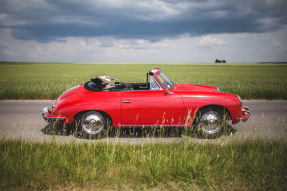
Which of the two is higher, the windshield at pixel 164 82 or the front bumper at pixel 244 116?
the windshield at pixel 164 82

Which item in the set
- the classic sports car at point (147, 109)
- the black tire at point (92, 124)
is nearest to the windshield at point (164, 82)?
the classic sports car at point (147, 109)

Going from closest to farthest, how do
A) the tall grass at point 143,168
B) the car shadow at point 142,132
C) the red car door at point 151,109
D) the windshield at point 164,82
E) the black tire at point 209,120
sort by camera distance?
the tall grass at point 143,168 → the red car door at point 151,109 → the black tire at point 209,120 → the car shadow at point 142,132 → the windshield at point 164,82

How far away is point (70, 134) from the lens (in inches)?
188

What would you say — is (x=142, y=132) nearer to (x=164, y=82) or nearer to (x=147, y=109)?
(x=147, y=109)

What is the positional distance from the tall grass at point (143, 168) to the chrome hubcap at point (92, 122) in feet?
2.52

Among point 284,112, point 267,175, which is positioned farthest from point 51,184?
point 284,112

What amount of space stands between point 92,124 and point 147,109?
126cm

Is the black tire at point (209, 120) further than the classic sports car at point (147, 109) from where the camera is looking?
Yes

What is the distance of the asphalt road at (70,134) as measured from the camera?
173 inches

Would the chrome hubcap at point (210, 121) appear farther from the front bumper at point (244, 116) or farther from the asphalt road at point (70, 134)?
the front bumper at point (244, 116)

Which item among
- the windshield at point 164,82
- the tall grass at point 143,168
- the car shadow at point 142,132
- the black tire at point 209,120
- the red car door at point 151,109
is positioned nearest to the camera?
the tall grass at point 143,168

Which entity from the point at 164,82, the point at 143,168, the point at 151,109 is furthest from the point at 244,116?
the point at 143,168

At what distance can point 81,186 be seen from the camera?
2637mm

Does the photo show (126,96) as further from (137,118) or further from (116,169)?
(116,169)
